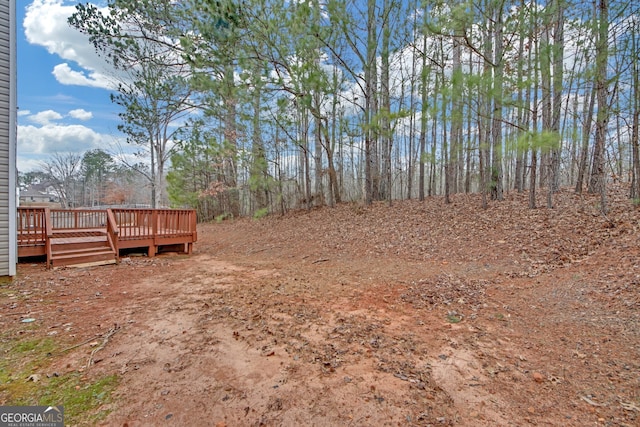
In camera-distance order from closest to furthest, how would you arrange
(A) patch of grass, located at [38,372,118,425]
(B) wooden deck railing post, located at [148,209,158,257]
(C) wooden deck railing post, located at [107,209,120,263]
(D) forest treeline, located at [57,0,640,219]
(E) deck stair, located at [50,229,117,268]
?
1. (A) patch of grass, located at [38,372,118,425]
2. (E) deck stair, located at [50,229,117,268]
3. (D) forest treeline, located at [57,0,640,219]
4. (C) wooden deck railing post, located at [107,209,120,263]
5. (B) wooden deck railing post, located at [148,209,158,257]

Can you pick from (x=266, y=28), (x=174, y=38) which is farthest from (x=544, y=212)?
(x=174, y=38)

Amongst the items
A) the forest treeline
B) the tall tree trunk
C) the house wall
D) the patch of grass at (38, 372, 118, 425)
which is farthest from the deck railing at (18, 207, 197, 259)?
the tall tree trunk

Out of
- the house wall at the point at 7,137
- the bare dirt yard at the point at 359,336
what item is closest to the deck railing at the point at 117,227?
the bare dirt yard at the point at 359,336

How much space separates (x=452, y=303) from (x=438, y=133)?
9712 mm

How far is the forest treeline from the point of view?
18.2ft

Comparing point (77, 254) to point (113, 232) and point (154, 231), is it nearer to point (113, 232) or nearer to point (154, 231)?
point (113, 232)

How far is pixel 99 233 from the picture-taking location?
6.90 m

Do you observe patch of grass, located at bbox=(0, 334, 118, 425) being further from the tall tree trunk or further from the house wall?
the tall tree trunk

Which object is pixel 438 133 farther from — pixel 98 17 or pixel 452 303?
pixel 98 17

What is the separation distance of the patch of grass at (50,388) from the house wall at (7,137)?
9.39 feet

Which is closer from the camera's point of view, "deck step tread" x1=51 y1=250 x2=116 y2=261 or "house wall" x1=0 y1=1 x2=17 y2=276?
"house wall" x1=0 y1=1 x2=17 y2=276

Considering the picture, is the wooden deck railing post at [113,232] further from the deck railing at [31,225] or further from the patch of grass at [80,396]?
the patch of grass at [80,396]

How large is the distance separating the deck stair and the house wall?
1.18m

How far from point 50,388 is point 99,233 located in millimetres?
6316
